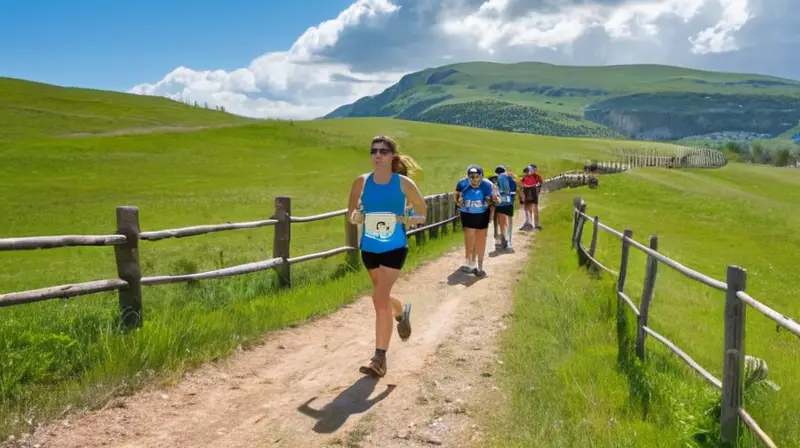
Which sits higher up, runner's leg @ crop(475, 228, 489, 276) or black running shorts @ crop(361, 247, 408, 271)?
black running shorts @ crop(361, 247, 408, 271)

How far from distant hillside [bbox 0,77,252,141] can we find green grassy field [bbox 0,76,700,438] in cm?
51

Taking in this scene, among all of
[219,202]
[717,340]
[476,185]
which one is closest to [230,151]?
[219,202]

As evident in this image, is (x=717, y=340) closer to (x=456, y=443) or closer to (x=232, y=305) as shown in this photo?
(x=456, y=443)

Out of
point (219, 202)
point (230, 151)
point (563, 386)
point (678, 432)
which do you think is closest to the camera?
point (678, 432)

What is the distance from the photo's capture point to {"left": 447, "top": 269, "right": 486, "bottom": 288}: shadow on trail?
12.3m

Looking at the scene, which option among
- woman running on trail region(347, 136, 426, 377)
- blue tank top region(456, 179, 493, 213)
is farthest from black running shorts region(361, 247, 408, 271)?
blue tank top region(456, 179, 493, 213)

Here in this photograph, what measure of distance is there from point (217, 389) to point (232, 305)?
9.55 feet

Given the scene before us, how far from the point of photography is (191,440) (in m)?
5.12

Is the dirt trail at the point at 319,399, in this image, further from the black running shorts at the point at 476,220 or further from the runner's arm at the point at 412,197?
the black running shorts at the point at 476,220

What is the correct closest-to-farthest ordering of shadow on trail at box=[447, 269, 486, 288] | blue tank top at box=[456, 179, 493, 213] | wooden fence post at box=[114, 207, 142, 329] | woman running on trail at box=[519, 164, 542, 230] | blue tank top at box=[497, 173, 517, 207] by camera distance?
wooden fence post at box=[114, 207, 142, 329], shadow on trail at box=[447, 269, 486, 288], blue tank top at box=[456, 179, 493, 213], blue tank top at box=[497, 173, 517, 207], woman running on trail at box=[519, 164, 542, 230]

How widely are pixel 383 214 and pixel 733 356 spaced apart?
323cm

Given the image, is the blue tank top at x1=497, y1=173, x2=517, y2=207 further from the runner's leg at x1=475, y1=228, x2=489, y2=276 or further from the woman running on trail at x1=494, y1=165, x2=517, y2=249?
the runner's leg at x1=475, y1=228, x2=489, y2=276

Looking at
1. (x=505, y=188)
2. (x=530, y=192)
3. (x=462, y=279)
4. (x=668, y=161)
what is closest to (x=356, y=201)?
(x=462, y=279)

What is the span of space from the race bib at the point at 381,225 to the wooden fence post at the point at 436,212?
46.8ft
